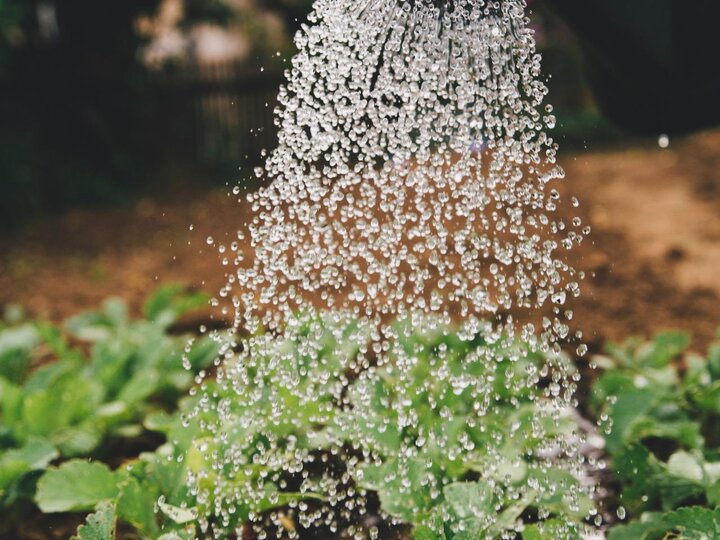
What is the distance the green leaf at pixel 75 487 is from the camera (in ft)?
7.34

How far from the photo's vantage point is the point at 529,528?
6.61ft

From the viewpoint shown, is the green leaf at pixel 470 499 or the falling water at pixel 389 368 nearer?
the green leaf at pixel 470 499

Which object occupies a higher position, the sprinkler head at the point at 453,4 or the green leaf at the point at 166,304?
the sprinkler head at the point at 453,4

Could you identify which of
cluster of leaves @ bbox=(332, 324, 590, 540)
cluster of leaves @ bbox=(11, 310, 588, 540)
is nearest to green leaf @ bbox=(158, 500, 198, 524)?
cluster of leaves @ bbox=(11, 310, 588, 540)

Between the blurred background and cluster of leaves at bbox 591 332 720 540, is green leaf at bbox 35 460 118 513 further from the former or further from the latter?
the blurred background

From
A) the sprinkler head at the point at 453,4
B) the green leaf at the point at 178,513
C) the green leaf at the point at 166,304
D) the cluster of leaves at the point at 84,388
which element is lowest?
the green leaf at the point at 178,513

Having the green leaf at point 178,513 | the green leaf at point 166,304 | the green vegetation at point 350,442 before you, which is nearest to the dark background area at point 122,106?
the green leaf at point 166,304

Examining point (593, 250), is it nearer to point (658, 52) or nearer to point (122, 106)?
point (658, 52)

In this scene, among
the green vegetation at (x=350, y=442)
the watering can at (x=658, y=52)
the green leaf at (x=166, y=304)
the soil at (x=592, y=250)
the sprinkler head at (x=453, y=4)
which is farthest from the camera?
the soil at (x=592, y=250)

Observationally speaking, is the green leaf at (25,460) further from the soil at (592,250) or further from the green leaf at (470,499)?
the soil at (592,250)

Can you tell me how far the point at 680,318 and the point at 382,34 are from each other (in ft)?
8.50

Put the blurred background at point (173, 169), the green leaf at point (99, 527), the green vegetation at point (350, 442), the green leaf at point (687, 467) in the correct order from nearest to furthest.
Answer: the green leaf at point (99, 527) < the green vegetation at point (350, 442) < the green leaf at point (687, 467) < the blurred background at point (173, 169)

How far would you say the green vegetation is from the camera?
2188mm

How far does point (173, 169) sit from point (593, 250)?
5.03m
